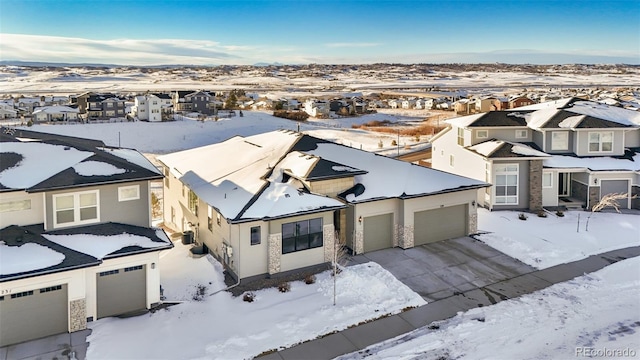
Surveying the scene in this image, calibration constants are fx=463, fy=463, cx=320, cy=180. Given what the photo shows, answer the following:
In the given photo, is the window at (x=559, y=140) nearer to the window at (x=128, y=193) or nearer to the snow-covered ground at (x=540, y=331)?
the snow-covered ground at (x=540, y=331)

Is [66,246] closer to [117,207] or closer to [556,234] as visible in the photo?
[117,207]

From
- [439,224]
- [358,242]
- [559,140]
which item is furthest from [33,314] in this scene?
[559,140]

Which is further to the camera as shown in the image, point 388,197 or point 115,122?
point 115,122

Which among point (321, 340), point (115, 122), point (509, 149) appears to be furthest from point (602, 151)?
point (115, 122)

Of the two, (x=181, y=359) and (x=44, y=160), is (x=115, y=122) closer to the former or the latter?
(x=44, y=160)

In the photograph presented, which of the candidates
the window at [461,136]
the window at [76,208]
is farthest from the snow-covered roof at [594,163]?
the window at [76,208]
